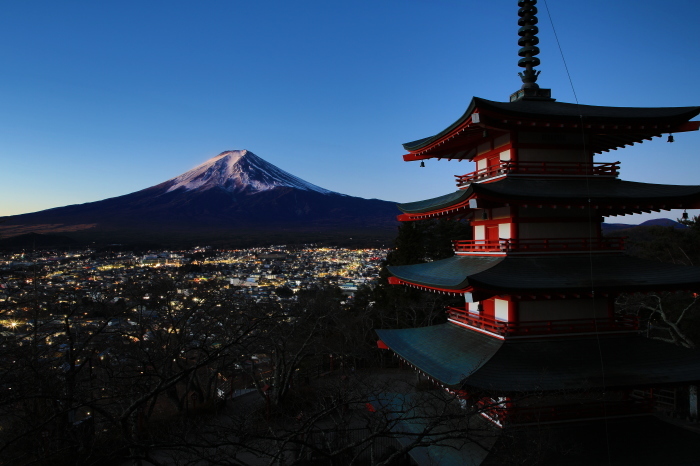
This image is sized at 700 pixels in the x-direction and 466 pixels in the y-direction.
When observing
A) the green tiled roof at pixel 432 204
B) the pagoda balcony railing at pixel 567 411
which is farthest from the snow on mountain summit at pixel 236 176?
the pagoda balcony railing at pixel 567 411

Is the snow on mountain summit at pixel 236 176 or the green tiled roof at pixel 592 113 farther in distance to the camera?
the snow on mountain summit at pixel 236 176

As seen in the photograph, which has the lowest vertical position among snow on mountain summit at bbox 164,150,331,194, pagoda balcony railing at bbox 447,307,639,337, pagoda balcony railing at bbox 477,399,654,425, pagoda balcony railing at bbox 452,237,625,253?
pagoda balcony railing at bbox 477,399,654,425

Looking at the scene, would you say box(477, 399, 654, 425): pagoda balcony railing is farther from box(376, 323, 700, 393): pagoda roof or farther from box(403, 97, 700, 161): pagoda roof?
box(403, 97, 700, 161): pagoda roof

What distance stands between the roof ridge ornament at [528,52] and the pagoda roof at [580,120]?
563 mm

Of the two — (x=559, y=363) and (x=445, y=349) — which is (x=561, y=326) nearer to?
(x=559, y=363)

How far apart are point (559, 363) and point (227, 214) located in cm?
12543

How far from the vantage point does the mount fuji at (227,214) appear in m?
94.2

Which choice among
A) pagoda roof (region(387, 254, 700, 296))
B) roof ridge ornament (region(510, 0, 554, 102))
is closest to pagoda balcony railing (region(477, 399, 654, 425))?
pagoda roof (region(387, 254, 700, 296))

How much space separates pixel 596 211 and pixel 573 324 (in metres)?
2.75

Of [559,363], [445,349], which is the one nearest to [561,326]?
[559,363]

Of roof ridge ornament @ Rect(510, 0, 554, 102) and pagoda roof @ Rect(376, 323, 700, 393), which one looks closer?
pagoda roof @ Rect(376, 323, 700, 393)

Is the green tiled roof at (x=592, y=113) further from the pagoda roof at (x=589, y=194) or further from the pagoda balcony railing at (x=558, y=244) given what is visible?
the pagoda balcony railing at (x=558, y=244)

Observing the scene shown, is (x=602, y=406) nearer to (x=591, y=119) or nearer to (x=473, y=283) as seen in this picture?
(x=473, y=283)

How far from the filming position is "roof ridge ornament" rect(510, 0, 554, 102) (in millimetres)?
11422
